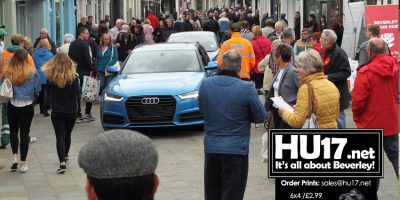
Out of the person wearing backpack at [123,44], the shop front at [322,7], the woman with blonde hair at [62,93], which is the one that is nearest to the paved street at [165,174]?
the woman with blonde hair at [62,93]

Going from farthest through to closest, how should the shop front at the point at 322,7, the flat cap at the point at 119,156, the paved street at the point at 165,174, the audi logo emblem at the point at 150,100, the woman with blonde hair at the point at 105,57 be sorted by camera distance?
the shop front at the point at 322,7 < the woman with blonde hair at the point at 105,57 < the audi logo emblem at the point at 150,100 < the paved street at the point at 165,174 < the flat cap at the point at 119,156

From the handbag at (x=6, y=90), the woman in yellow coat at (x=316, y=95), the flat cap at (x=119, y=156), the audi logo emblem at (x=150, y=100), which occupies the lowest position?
the audi logo emblem at (x=150, y=100)

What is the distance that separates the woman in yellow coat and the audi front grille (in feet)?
19.1

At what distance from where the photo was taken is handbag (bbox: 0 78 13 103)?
431 inches

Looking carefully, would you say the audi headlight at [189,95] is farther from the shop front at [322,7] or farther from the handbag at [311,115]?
the shop front at [322,7]

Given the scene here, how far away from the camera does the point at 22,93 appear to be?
11.0 m

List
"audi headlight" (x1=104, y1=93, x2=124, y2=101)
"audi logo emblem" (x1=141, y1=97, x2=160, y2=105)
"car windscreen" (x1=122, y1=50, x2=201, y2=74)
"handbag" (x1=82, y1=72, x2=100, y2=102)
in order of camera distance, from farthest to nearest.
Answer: "handbag" (x1=82, y1=72, x2=100, y2=102) → "car windscreen" (x1=122, y1=50, x2=201, y2=74) → "audi headlight" (x1=104, y1=93, x2=124, y2=101) → "audi logo emblem" (x1=141, y1=97, x2=160, y2=105)

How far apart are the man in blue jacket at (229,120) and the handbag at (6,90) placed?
420cm

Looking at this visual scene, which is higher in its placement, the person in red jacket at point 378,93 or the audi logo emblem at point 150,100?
the person in red jacket at point 378,93

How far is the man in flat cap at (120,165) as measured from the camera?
10.5ft

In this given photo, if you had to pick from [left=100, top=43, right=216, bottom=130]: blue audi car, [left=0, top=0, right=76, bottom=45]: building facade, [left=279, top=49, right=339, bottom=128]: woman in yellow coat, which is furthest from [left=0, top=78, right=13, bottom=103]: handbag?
[left=0, top=0, right=76, bottom=45]: building facade

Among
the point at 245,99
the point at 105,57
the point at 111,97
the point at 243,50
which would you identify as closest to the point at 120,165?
the point at 245,99

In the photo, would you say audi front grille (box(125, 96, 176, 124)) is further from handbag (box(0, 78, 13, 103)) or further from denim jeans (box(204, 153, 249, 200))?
denim jeans (box(204, 153, 249, 200))

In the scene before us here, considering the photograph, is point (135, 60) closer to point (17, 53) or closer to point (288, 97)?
point (17, 53)
